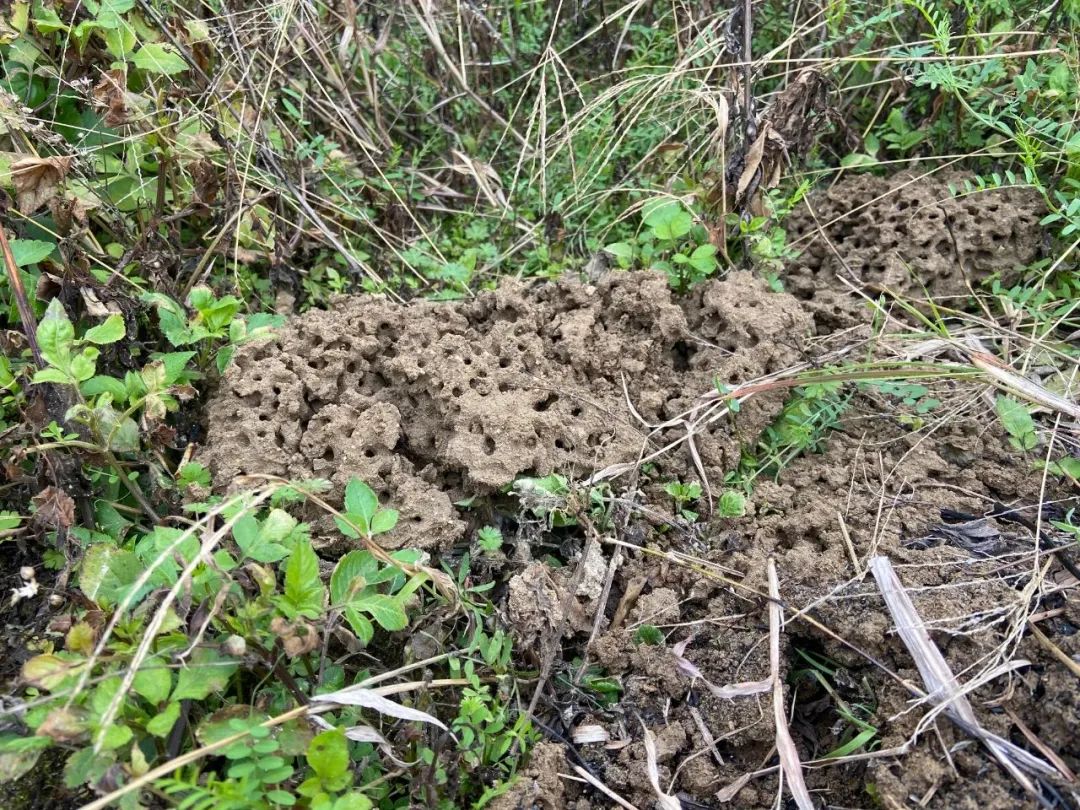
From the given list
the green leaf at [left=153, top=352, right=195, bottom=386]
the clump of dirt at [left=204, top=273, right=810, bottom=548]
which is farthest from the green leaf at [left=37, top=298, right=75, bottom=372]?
the clump of dirt at [left=204, top=273, right=810, bottom=548]

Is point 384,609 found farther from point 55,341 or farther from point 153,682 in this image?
point 55,341

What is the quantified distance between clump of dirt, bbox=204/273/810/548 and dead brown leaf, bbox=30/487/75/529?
35 cm

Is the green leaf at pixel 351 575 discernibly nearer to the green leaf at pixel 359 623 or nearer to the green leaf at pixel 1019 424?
the green leaf at pixel 359 623

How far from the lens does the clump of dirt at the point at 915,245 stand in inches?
103

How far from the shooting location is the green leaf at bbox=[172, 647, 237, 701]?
1.50 m

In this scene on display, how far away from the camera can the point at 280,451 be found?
2.12 meters

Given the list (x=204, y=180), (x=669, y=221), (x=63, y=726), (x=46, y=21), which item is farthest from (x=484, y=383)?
(x=46, y=21)

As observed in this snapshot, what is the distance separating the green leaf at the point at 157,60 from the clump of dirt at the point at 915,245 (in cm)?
202

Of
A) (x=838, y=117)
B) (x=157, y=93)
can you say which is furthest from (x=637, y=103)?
(x=157, y=93)

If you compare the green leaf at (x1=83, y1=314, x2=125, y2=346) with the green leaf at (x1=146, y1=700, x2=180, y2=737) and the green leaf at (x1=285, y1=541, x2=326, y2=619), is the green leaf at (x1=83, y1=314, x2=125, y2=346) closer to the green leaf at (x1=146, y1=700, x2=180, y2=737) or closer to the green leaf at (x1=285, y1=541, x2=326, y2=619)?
the green leaf at (x1=285, y1=541, x2=326, y2=619)

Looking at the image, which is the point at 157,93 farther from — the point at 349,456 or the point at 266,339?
the point at 349,456

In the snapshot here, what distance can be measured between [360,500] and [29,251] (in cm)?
112

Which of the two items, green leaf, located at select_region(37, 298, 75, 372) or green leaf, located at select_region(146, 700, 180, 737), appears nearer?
green leaf, located at select_region(146, 700, 180, 737)

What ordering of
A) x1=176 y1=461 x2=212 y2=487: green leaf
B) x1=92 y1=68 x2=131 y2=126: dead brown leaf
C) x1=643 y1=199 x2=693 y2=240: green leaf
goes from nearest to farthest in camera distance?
x1=176 y1=461 x2=212 y2=487: green leaf → x1=92 y1=68 x2=131 y2=126: dead brown leaf → x1=643 y1=199 x2=693 y2=240: green leaf
